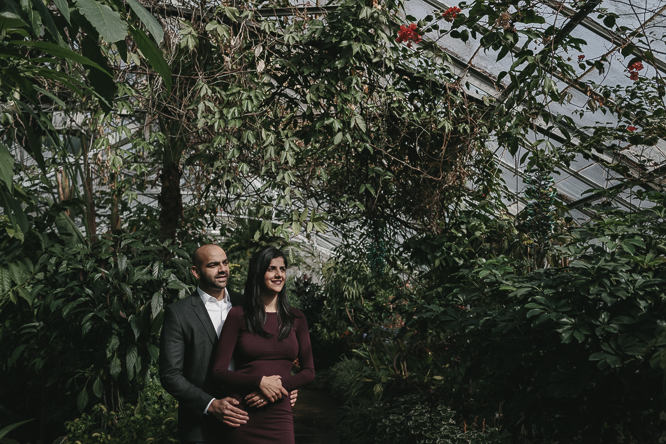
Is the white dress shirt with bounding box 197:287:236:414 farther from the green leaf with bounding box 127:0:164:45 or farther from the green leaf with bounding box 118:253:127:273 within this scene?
the green leaf with bounding box 127:0:164:45

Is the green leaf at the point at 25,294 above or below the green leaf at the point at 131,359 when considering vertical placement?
above

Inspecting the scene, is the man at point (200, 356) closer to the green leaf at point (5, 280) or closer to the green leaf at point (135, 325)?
the green leaf at point (135, 325)

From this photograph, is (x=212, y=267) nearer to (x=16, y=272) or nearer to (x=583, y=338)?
(x=583, y=338)

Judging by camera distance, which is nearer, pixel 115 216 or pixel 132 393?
pixel 132 393

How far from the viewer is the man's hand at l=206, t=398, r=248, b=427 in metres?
2.06

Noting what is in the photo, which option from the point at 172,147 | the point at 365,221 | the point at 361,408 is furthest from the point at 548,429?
the point at 172,147

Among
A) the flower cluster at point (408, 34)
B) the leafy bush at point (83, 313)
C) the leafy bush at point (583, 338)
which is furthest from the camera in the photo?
the leafy bush at point (83, 313)

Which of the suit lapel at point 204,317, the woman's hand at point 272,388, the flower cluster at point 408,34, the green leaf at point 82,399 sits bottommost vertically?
the green leaf at point 82,399

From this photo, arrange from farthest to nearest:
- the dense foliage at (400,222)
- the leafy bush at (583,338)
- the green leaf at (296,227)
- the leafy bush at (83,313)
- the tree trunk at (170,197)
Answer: the tree trunk at (170,197) → the leafy bush at (83,313) → the green leaf at (296,227) → the dense foliage at (400,222) → the leafy bush at (583,338)

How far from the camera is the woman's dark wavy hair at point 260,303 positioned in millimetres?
2219

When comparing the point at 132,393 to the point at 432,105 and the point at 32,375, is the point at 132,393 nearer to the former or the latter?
the point at 32,375

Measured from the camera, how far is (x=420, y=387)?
4457 millimetres

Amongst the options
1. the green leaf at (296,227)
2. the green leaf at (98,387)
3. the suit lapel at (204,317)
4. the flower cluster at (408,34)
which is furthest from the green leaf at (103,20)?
the green leaf at (98,387)

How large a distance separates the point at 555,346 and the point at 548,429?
33 centimetres
